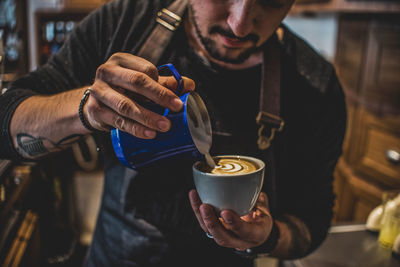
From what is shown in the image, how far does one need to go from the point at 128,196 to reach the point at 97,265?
34 centimetres

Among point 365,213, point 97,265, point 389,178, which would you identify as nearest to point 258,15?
point 97,265

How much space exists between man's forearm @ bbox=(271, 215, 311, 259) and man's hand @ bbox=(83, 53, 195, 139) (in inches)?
20.5

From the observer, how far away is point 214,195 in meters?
0.52

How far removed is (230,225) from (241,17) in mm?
396

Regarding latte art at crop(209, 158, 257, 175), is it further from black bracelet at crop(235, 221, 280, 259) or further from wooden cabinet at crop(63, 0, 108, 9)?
wooden cabinet at crop(63, 0, 108, 9)

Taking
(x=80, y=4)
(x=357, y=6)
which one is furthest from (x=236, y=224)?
(x=80, y=4)

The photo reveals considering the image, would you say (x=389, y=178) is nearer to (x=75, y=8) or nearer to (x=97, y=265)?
(x=97, y=265)

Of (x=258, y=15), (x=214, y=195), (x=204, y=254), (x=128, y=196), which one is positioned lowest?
(x=204, y=254)

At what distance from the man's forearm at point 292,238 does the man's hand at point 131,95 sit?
1.71ft

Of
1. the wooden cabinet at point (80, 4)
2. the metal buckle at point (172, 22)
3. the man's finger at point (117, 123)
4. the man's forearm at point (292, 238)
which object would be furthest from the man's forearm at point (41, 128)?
the wooden cabinet at point (80, 4)

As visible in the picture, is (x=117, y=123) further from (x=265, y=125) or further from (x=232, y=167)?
(x=265, y=125)

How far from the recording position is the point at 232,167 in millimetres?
564

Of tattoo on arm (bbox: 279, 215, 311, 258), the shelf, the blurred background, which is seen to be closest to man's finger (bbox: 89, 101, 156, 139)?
the blurred background

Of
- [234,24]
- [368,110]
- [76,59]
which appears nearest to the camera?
[234,24]
